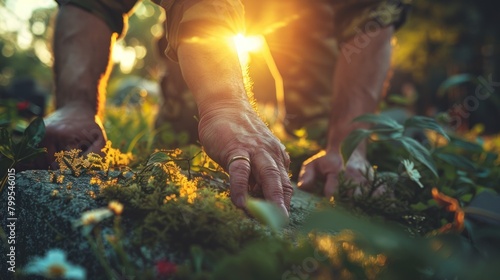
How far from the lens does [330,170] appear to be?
1857mm

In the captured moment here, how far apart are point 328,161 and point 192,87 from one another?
798mm

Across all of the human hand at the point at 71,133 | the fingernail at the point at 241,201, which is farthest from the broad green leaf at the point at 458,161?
the human hand at the point at 71,133

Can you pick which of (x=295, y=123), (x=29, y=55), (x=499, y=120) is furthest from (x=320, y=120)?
(x=29, y=55)

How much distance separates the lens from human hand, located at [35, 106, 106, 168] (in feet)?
4.94

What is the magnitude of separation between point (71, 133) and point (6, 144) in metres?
0.31

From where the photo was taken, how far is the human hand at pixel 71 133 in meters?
1.51

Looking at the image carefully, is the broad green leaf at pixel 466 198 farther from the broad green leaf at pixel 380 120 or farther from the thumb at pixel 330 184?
the thumb at pixel 330 184

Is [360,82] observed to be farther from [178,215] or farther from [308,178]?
[178,215]

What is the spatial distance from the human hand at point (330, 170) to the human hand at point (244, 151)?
1.97 feet

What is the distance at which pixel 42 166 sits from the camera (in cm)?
147

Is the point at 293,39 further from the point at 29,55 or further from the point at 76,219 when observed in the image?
the point at 29,55

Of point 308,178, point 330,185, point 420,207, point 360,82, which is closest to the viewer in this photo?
point 420,207

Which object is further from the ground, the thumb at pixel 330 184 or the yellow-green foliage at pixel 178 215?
the yellow-green foliage at pixel 178 215

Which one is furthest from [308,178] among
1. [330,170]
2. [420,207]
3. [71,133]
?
[71,133]
